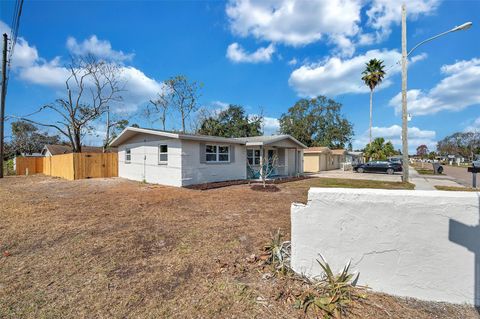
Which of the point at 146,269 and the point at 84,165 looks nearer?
the point at 146,269

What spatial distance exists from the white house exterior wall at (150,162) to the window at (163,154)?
21 cm

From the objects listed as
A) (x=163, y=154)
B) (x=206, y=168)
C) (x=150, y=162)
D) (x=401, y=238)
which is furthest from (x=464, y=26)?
(x=150, y=162)

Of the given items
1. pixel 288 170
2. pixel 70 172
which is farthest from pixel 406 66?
pixel 70 172

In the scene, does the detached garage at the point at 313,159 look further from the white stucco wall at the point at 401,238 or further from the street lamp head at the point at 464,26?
the white stucco wall at the point at 401,238

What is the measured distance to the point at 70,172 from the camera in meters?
16.6

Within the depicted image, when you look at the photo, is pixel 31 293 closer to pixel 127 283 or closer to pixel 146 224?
pixel 127 283

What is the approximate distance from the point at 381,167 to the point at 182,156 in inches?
871

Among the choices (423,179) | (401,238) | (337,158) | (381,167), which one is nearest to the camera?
(401,238)

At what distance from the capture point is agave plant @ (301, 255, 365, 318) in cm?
255

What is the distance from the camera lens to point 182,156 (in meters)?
12.2

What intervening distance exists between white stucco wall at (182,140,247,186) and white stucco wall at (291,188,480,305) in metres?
10.1

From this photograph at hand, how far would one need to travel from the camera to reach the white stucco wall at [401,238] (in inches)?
101

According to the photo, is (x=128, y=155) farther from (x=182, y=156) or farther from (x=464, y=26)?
(x=464, y=26)

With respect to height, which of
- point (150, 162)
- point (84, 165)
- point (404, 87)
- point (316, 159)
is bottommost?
point (84, 165)
